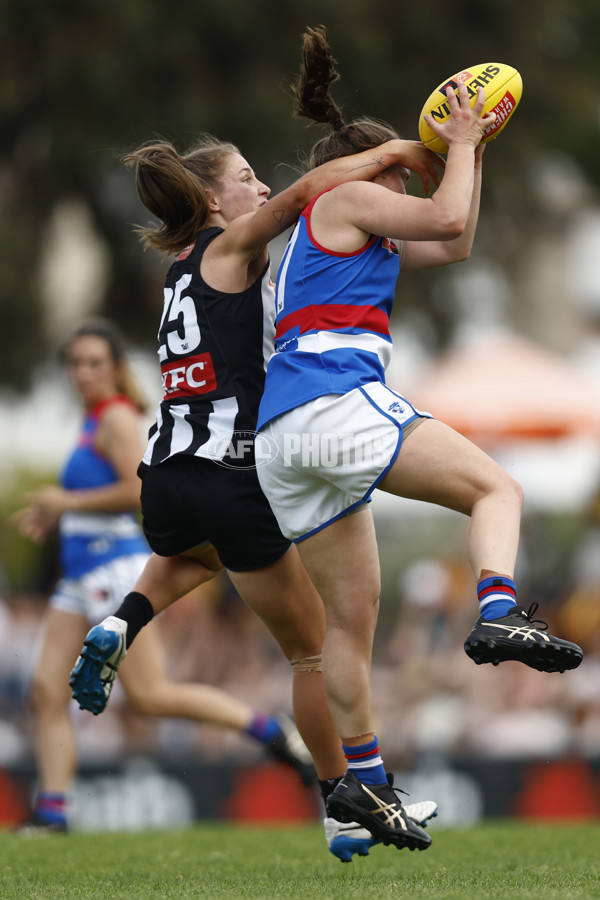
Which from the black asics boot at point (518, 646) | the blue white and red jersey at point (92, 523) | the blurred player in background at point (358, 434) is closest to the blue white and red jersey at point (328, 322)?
the blurred player in background at point (358, 434)

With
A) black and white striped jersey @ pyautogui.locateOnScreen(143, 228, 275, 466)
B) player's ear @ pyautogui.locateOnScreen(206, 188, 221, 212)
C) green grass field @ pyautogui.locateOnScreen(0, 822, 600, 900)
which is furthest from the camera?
player's ear @ pyautogui.locateOnScreen(206, 188, 221, 212)

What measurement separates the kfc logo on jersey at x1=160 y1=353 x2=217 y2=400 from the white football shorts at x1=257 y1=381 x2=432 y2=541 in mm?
411

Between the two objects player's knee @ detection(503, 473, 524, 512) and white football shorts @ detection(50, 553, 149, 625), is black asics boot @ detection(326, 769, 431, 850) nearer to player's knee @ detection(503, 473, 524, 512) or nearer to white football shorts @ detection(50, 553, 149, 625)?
player's knee @ detection(503, 473, 524, 512)

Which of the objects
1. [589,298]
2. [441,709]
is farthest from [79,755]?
[589,298]

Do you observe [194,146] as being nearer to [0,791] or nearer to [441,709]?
[0,791]

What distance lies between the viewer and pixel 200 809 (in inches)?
334

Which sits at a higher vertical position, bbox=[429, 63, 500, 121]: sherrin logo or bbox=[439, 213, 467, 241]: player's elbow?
bbox=[429, 63, 500, 121]: sherrin logo

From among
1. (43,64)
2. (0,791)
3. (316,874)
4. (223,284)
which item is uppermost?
(43,64)

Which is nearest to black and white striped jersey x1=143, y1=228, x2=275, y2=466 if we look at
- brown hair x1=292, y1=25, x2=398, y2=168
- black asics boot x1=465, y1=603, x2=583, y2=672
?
brown hair x1=292, y1=25, x2=398, y2=168

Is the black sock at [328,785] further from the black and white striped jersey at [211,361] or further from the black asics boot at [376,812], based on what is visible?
the black and white striped jersey at [211,361]

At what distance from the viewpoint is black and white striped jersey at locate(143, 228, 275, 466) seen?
4.54 m

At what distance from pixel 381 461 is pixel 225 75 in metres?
10.2

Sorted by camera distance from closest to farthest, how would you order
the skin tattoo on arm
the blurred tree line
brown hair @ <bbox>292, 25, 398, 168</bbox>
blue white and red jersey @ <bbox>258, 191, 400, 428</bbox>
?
1. blue white and red jersey @ <bbox>258, 191, 400, 428</bbox>
2. the skin tattoo on arm
3. brown hair @ <bbox>292, 25, 398, 168</bbox>
4. the blurred tree line

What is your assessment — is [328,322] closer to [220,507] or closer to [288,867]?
[220,507]
